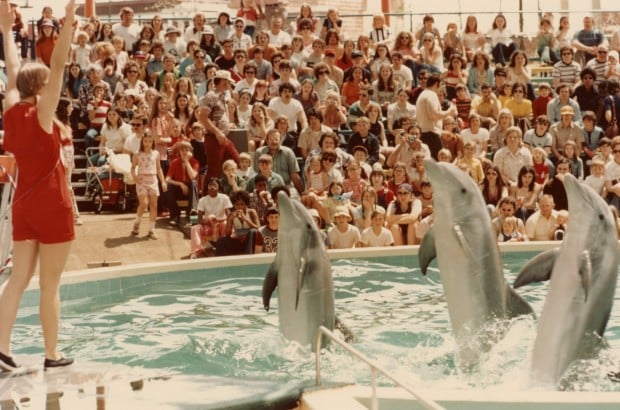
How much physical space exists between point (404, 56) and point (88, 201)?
20.8ft

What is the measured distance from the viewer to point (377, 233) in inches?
587

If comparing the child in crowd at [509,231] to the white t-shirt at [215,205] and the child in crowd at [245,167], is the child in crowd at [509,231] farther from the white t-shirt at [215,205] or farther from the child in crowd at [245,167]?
the white t-shirt at [215,205]

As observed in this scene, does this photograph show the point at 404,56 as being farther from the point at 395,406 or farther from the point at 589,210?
the point at 395,406

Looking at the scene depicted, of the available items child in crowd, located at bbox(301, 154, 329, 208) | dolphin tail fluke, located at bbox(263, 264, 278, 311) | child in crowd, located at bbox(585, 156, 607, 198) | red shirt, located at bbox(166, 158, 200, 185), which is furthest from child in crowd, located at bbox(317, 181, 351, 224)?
dolphin tail fluke, located at bbox(263, 264, 278, 311)

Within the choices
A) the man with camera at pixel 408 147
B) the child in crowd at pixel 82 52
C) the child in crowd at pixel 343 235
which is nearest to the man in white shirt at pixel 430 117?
the man with camera at pixel 408 147

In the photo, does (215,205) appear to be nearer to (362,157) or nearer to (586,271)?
(362,157)

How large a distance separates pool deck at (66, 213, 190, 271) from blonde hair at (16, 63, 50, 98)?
816cm

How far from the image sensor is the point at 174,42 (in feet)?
68.5

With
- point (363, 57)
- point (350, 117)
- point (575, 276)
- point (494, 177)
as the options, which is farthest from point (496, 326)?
point (363, 57)

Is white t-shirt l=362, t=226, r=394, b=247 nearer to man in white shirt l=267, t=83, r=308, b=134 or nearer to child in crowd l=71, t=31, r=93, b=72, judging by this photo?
man in white shirt l=267, t=83, r=308, b=134

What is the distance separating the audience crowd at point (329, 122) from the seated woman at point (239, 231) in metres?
0.02

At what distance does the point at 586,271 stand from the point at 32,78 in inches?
153

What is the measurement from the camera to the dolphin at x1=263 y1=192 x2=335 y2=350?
9023 millimetres

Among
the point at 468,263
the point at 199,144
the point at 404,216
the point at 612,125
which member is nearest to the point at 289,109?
the point at 199,144
